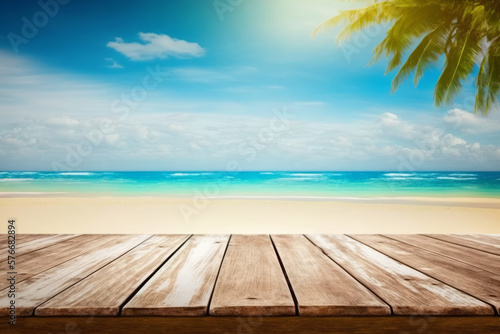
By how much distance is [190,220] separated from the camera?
6.97 meters

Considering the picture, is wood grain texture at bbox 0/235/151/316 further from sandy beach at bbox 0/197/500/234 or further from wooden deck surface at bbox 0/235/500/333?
sandy beach at bbox 0/197/500/234

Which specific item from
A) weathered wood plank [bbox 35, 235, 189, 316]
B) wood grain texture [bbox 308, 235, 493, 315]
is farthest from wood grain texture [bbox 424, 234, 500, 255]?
weathered wood plank [bbox 35, 235, 189, 316]

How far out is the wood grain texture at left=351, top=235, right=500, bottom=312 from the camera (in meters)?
0.96

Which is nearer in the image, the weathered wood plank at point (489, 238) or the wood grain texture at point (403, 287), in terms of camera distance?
the wood grain texture at point (403, 287)

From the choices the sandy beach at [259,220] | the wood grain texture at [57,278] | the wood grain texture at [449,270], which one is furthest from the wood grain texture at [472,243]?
the sandy beach at [259,220]

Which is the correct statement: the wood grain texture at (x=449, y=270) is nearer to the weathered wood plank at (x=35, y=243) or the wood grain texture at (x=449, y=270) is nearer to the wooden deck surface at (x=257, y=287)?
the wooden deck surface at (x=257, y=287)

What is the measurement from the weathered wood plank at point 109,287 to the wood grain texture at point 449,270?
99 cm

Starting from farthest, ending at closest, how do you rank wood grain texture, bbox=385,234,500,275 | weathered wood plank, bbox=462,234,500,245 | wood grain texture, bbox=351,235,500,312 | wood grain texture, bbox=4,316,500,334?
weathered wood plank, bbox=462,234,500,245 < wood grain texture, bbox=385,234,500,275 < wood grain texture, bbox=351,235,500,312 < wood grain texture, bbox=4,316,500,334

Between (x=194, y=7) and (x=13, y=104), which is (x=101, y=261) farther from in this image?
(x=13, y=104)

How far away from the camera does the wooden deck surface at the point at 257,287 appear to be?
32.0 inches

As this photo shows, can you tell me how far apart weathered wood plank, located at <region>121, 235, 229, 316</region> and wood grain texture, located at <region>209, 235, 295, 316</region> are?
4 cm

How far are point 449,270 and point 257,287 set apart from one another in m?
0.75

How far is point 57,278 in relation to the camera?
1.08 metres

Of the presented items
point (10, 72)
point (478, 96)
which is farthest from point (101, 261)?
point (10, 72)
